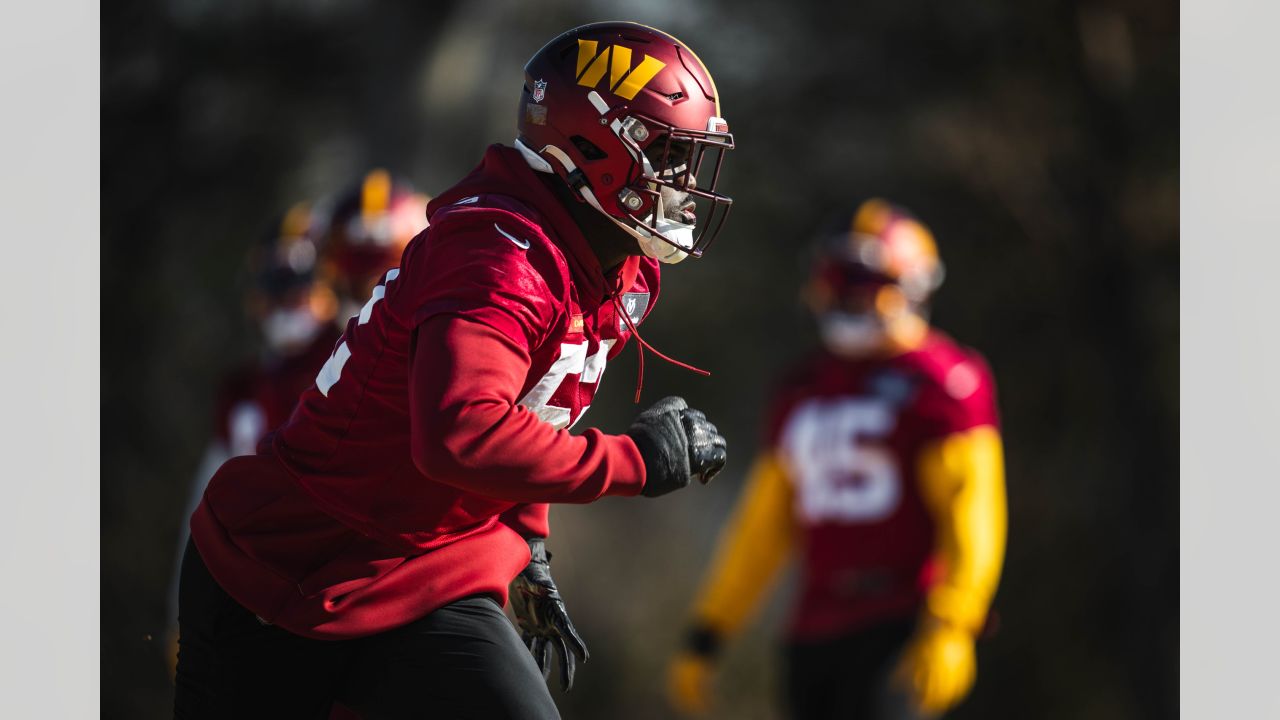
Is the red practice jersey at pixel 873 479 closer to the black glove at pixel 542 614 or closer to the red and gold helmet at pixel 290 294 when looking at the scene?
the red and gold helmet at pixel 290 294

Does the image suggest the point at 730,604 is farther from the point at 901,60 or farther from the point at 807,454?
the point at 901,60

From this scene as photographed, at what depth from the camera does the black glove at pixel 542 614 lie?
2168mm

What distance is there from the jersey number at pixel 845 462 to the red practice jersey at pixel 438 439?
216 centimetres

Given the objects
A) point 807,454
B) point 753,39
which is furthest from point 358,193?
point 753,39

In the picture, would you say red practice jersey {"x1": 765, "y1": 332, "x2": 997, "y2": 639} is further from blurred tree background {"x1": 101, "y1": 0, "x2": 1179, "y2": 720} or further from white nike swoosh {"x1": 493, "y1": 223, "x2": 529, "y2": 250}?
white nike swoosh {"x1": 493, "y1": 223, "x2": 529, "y2": 250}

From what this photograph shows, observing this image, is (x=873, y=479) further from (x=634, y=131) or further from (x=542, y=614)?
(x=634, y=131)

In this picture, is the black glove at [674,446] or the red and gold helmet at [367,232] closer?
the black glove at [674,446]

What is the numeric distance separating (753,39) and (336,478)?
4776mm

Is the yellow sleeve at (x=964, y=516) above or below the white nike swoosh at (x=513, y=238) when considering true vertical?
below

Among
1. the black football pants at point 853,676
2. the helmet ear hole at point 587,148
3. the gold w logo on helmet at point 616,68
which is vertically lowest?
the black football pants at point 853,676

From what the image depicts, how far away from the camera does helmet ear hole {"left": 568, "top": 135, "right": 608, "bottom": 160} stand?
6.47 feet

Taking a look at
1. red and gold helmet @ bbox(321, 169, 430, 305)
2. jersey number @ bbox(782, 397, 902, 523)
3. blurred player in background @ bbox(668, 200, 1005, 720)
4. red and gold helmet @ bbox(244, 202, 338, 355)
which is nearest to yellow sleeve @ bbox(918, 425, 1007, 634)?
blurred player in background @ bbox(668, 200, 1005, 720)

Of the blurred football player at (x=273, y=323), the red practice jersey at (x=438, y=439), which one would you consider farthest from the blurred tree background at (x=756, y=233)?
the red practice jersey at (x=438, y=439)

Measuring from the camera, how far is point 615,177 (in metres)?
1.96
